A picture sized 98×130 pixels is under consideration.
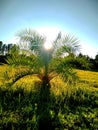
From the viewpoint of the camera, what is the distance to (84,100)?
767cm

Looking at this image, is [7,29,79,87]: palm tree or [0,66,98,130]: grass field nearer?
[0,66,98,130]: grass field

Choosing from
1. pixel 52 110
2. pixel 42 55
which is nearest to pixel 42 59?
pixel 42 55

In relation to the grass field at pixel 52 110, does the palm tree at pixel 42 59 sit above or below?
above

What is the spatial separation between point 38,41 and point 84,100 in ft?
11.6

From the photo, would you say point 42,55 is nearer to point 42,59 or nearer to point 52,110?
point 42,59

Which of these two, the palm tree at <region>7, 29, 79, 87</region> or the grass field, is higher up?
the palm tree at <region>7, 29, 79, 87</region>

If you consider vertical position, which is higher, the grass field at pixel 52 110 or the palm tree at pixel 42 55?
the palm tree at pixel 42 55

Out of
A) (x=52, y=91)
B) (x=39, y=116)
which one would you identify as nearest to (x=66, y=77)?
(x=52, y=91)

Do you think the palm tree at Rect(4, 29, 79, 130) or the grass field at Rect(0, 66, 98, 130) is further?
the palm tree at Rect(4, 29, 79, 130)

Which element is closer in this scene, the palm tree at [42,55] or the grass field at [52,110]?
the grass field at [52,110]

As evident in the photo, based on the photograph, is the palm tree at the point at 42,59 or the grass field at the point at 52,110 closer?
the grass field at the point at 52,110

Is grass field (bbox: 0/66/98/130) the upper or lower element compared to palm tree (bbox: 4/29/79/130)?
lower

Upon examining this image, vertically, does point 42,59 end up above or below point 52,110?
above

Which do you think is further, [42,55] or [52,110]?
[42,55]
